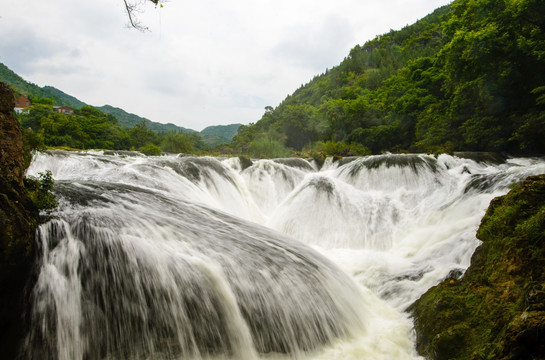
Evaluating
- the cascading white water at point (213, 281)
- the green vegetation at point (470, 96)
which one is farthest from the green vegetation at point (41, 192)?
the green vegetation at point (470, 96)

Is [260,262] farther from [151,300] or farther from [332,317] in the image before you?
[151,300]

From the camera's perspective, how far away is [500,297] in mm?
2375

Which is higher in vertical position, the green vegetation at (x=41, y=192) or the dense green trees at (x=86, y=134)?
the dense green trees at (x=86, y=134)

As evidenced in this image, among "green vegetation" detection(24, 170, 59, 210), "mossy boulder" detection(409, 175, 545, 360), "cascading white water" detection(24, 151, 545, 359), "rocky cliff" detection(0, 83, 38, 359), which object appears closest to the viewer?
"mossy boulder" detection(409, 175, 545, 360)

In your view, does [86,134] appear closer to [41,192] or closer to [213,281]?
[41,192]

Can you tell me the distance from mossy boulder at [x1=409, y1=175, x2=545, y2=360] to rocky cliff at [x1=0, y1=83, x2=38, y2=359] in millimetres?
3494

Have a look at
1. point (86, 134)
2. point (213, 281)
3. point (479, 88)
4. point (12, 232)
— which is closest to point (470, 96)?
point (479, 88)

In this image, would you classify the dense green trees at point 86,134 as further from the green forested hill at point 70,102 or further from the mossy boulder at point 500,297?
the green forested hill at point 70,102

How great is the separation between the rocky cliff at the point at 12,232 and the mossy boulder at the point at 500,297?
3.49 meters

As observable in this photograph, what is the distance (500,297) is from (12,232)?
4.13 m

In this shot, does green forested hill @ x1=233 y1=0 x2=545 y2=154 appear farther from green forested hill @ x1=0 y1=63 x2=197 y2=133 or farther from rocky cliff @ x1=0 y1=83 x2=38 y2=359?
green forested hill @ x1=0 y1=63 x2=197 y2=133

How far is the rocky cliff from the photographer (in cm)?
196

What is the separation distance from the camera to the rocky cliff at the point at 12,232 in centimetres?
196

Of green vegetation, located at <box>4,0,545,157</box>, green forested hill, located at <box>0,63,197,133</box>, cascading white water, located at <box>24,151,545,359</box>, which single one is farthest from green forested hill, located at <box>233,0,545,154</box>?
green forested hill, located at <box>0,63,197,133</box>
